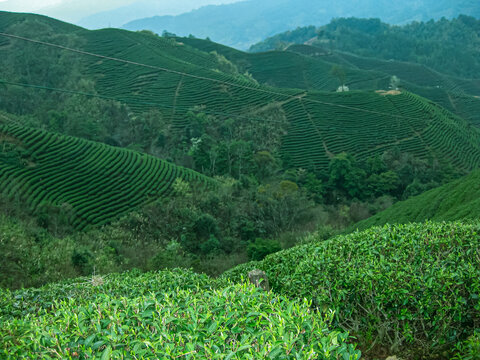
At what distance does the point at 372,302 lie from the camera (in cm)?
471

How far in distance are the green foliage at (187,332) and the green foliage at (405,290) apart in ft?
4.31

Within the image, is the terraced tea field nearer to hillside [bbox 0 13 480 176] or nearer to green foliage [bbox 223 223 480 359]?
hillside [bbox 0 13 480 176]

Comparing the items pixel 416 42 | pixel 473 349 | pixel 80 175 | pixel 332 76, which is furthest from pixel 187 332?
pixel 416 42

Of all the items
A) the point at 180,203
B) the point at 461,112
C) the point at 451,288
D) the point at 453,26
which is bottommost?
the point at 180,203

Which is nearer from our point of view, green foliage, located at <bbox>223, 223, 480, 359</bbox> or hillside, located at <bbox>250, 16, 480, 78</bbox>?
green foliage, located at <bbox>223, 223, 480, 359</bbox>

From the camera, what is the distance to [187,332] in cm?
332

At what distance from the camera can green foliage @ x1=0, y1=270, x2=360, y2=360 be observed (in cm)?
303

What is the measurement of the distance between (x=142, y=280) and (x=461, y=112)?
2924 inches

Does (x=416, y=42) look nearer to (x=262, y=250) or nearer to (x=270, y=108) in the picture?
(x=270, y=108)

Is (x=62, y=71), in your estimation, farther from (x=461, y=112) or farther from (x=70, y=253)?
(x=461, y=112)

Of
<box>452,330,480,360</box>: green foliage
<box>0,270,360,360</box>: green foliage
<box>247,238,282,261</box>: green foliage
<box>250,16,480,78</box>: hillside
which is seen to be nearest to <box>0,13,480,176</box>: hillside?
<box>247,238,282,261</box>: green foliage

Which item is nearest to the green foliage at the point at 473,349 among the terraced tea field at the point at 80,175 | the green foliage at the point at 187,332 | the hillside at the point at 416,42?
the green foliage at the point at 187,332

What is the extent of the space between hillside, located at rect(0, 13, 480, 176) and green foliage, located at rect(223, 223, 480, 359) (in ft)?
124

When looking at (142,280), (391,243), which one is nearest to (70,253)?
(142,280)
